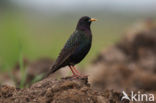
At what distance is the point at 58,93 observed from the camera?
5.94 meters

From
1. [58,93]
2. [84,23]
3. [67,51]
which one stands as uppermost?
[84,23]

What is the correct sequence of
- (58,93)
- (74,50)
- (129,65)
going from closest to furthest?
(58,93) → (74,50) → (129,65)

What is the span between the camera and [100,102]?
240 inches

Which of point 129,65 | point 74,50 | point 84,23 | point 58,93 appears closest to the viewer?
point 58,93

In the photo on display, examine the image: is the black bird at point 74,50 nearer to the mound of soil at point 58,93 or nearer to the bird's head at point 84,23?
the bird's head at point 84,23

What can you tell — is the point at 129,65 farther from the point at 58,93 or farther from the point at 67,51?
the point at 58,93

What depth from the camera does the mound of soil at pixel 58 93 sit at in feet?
19.2

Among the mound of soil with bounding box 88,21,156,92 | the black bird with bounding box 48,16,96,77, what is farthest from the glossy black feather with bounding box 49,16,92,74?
the mound of soil with bounding box 88,21,156,92

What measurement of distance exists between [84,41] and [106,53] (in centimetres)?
723

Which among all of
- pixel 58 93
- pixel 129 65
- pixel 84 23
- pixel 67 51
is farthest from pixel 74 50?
pixel 129 65

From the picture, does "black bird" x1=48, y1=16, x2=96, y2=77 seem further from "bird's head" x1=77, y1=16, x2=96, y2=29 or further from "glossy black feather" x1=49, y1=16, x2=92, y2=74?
"bird's head" x1=77, y1=16, x2=96, y2=29

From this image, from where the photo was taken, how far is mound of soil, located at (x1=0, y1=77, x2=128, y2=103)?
5.86m

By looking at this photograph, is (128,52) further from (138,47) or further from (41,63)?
(41,63)

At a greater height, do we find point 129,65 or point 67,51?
point 129,65
